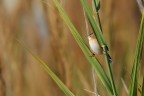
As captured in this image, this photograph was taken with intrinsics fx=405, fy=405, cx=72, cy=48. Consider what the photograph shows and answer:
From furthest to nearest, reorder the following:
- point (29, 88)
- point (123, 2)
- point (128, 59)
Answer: point (123, 2) < point (29, 88) < point (128, 59)

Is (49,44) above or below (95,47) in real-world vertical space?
below

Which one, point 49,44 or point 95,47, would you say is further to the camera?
point 49,44

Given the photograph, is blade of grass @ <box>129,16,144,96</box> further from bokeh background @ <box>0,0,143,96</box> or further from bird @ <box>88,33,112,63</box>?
bokeh background @ <box>0,0,143,96</box>

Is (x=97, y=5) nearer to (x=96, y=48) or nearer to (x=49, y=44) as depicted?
(x=96, y=48)

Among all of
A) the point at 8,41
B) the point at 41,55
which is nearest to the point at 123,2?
the point at 41,55

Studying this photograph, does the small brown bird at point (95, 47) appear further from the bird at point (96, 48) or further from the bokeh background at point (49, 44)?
the bokeh background at point (49, 44)

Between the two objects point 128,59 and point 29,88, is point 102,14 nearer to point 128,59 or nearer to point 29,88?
point 128,59

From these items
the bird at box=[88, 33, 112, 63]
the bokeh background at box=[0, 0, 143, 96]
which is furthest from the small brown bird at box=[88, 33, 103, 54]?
the bokeh background at box=[0, 0, 143, 96]

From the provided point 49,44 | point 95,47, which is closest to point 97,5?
point 95,47
